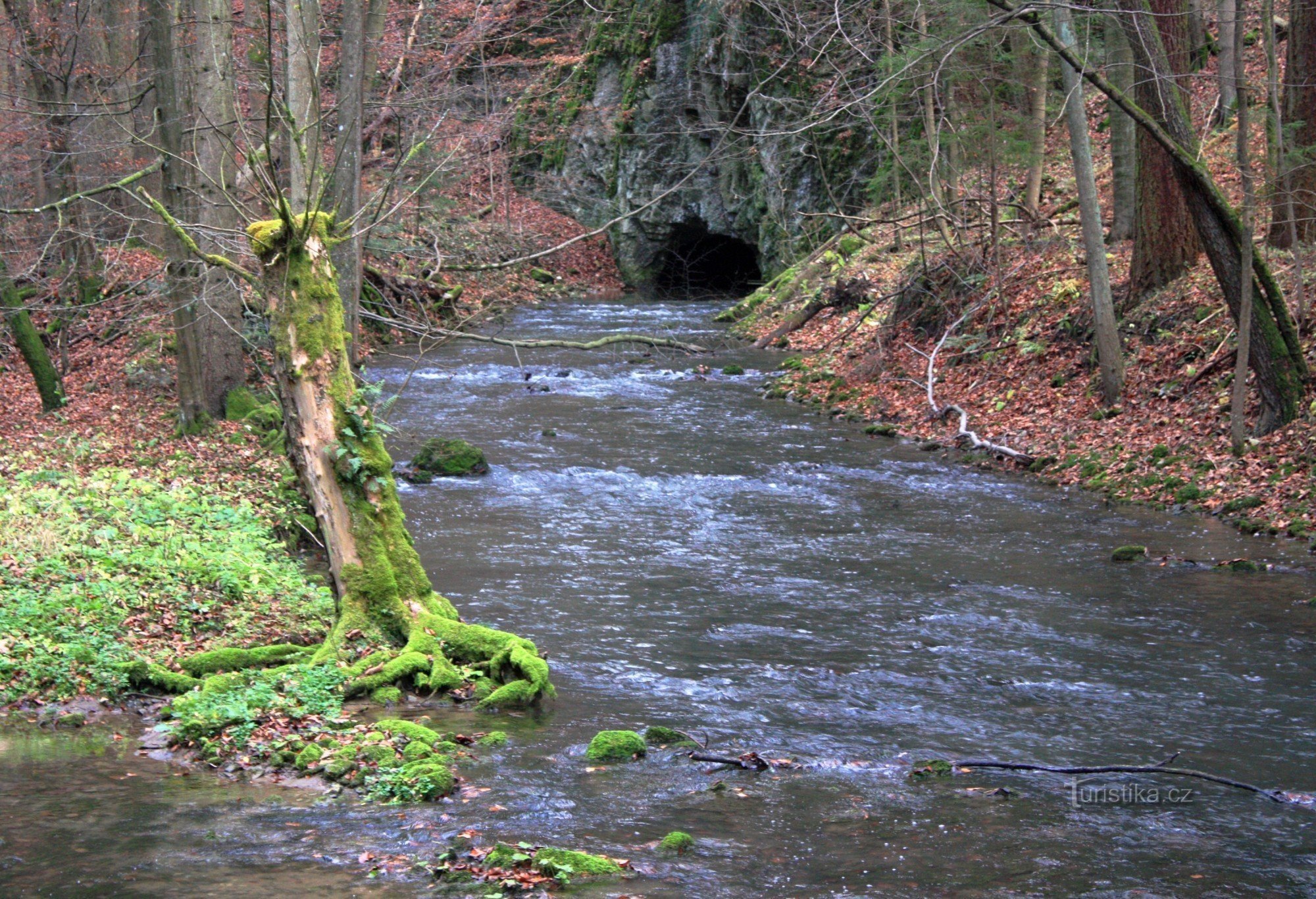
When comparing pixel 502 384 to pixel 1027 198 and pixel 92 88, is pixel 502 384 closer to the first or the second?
pixel 92 88

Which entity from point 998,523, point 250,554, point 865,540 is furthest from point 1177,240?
point 250,554

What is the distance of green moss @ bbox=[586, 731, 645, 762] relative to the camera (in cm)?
624

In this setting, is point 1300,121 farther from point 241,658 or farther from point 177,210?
point 177,210

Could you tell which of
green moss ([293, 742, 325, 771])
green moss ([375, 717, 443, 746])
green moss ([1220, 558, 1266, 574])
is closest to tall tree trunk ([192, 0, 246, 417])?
green moss ([375, 717, 443, 746])

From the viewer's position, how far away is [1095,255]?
46.3 feet

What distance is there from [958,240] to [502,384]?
8.49 m

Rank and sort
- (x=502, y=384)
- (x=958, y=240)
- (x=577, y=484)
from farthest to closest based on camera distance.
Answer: (x=502, y=384) < (x=958, y=240) < (x=577, y=484)

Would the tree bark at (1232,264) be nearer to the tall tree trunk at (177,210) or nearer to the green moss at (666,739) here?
the green moss at (666,739)

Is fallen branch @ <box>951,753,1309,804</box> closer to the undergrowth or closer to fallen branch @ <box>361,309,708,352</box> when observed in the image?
fallen branch @ <box>361,309,708,352</box>

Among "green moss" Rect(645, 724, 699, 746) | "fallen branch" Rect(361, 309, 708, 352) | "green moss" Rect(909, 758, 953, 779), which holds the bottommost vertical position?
"green moss" Rect(909, 758, 953, 779)

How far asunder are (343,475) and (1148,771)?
207 inches

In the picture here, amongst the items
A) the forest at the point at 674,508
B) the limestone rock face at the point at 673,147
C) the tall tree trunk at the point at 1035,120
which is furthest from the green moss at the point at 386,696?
the limestone rock face at the point at 673,147

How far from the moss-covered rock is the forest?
0.73 ft

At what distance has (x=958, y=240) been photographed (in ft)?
62.9
